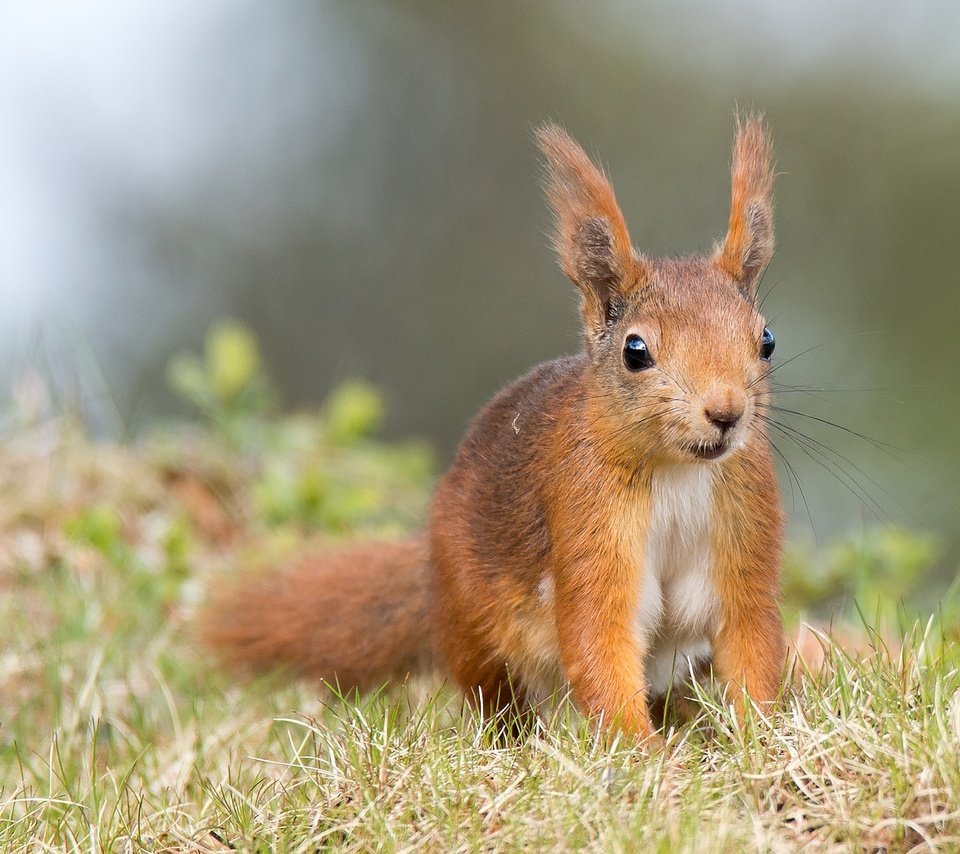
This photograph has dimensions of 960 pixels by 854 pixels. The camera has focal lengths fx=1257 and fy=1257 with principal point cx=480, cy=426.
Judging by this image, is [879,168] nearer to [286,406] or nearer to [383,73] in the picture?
[383,73]

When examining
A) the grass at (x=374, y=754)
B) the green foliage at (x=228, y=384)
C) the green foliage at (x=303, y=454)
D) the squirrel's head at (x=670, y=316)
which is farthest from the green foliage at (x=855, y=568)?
the green foliage at (x=228, y=384)

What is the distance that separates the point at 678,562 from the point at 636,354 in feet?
1.32

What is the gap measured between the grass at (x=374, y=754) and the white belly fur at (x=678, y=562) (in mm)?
187

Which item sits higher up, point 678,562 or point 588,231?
point 588,231

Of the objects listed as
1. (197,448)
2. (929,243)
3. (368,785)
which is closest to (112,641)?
(197,448)

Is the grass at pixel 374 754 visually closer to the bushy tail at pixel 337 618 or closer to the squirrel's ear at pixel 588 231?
the bushy tail at pixel 337 618

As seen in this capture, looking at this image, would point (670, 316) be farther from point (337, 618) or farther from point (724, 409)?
point (337, 618)

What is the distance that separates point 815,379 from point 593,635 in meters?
5.15

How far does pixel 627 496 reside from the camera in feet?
7.39

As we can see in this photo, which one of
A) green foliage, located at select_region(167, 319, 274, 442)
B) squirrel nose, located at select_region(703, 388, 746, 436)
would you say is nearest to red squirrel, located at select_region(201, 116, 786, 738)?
squirrel nose, located at select_region(703, 388, 746, 436)

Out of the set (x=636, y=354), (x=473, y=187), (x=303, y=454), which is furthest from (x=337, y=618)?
(x=473, y=187)

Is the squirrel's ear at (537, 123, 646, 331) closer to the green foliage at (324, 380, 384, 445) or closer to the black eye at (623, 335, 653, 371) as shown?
the black eye at (623, 335, 653, 371)

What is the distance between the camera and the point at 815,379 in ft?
23.1

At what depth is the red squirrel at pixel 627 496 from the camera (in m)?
2.19
